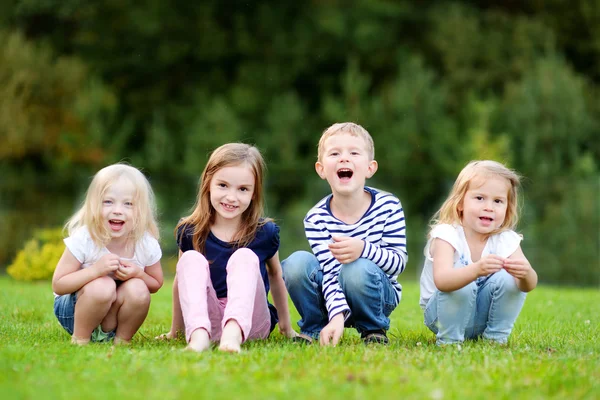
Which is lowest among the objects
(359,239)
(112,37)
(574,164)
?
(359,239)

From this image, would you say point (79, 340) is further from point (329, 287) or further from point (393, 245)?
point (393, 245)

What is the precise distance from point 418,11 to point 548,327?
16.8 m

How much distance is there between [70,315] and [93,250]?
Result: 0.38m

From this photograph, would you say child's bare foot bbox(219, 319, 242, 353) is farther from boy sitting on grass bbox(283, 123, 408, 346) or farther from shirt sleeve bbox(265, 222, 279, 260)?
shirt sleeve bbox(265, 222, 279, 260)

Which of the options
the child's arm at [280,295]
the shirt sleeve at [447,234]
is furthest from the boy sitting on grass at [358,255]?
the shirt sleeve at [447,234]

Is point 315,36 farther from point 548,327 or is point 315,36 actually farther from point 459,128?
point 548,327

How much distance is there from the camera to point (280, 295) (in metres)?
4.37

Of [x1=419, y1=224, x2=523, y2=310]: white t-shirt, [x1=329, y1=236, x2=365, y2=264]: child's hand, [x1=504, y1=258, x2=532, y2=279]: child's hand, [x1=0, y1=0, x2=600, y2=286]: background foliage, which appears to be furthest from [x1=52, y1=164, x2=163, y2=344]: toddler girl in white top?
[x1=0, y1=0, x2=600, y2=286]: background foliage

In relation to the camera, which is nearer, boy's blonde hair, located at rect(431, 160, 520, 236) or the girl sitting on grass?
the girl sitting on grass

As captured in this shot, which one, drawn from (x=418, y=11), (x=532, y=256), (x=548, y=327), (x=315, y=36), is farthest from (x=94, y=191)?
(x=418, y=11)

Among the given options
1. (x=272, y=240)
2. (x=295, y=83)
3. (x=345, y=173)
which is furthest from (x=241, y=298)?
(x=295, y=83)

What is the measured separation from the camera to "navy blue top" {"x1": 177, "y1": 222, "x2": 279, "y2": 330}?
415 cm

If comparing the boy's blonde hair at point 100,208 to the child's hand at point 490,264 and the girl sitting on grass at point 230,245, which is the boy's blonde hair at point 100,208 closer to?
the girl sitting on grass at point 230,245

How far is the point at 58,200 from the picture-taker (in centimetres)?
1377
